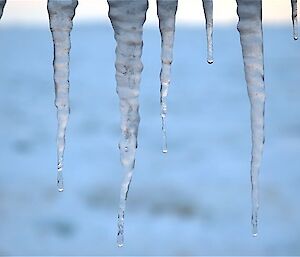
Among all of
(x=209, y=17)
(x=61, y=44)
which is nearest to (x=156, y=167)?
(x=209, y=17)

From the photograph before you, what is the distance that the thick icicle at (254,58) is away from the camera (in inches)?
48.7

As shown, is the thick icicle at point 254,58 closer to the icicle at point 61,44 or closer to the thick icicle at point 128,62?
the thick icicle at point 128,62

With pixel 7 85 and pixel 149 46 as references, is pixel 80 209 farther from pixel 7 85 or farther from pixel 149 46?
pixel 149 46

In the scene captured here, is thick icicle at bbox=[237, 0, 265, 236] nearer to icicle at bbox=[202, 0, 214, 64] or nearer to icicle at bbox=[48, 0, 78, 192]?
icicle at bbox=[202, 0, 214, 64]

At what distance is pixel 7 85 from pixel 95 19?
838cm

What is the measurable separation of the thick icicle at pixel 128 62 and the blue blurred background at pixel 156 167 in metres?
4.33

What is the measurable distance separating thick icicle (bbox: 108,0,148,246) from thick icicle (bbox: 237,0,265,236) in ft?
0.63

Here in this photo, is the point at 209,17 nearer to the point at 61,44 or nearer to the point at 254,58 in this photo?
the point at 254,58

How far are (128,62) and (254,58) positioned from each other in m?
0.25

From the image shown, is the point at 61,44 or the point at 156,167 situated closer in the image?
the point at 61,44

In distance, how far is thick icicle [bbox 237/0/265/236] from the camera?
4.06 ft

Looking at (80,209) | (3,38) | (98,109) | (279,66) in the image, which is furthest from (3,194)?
(3,38)

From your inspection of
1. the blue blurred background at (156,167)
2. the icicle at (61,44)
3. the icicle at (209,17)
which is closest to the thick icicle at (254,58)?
the icicle at (209,17)

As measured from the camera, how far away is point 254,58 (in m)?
1.29
